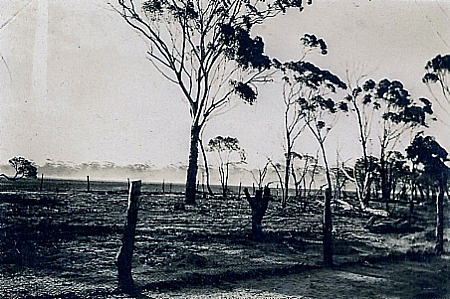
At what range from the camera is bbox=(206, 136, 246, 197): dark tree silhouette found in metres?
4.35

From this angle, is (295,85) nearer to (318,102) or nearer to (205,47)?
(318,102)

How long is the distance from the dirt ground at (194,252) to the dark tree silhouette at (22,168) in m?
0.18

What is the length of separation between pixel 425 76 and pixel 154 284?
3.73m

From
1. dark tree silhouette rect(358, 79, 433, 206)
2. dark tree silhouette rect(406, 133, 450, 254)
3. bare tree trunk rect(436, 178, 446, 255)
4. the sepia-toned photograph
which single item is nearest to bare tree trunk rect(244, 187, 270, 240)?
the sepia-toned photograph

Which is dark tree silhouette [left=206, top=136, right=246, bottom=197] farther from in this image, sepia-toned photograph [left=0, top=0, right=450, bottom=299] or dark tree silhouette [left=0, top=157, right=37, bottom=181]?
dark tree silhouette [left=0, top=157, right=37, bottom=181]

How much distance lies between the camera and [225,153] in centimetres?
438

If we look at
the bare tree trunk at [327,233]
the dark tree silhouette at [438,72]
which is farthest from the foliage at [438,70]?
the bare tree trunk at [327,233]

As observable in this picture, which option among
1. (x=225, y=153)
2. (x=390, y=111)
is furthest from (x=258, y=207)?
(x=390, y=111)

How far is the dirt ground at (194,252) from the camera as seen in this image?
373 cm

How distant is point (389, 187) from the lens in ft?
16.9

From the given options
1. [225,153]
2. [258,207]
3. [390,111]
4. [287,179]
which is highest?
[390,111]

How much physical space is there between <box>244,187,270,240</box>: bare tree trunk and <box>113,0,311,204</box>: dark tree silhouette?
65cm

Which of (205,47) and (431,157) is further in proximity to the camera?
(431,157)

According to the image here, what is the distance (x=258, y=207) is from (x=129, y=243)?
134 centimetres
